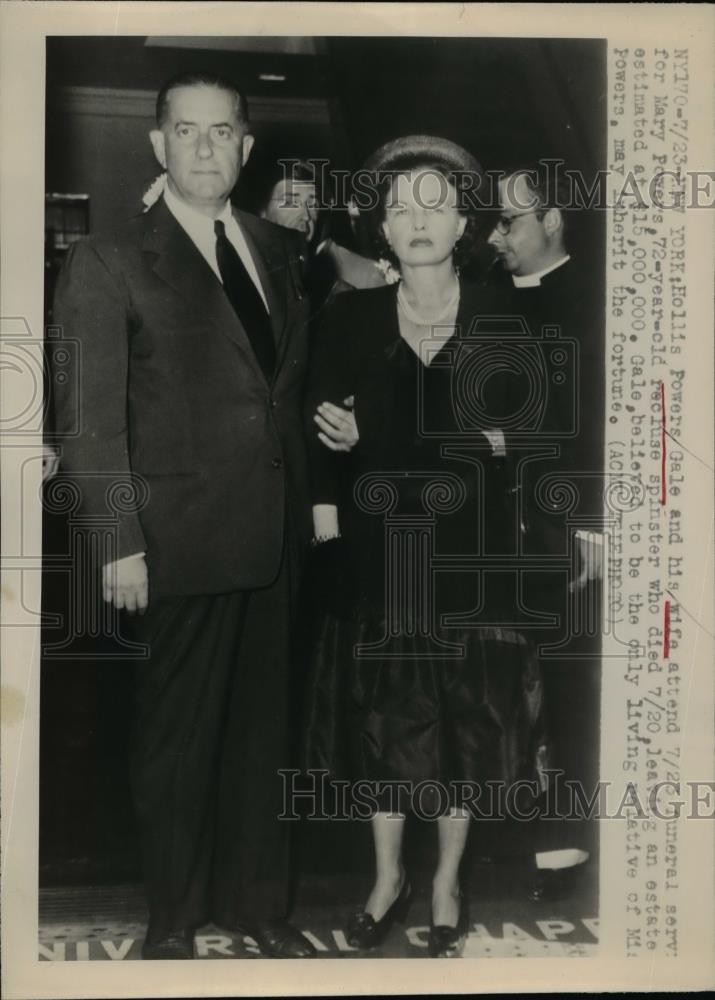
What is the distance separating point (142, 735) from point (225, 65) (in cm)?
125

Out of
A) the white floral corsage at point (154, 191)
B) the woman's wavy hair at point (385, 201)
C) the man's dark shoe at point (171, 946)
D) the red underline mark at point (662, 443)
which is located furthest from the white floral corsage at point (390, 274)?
the man's dark shoe at point (171, 946)

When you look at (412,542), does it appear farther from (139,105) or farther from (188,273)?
(139,105)

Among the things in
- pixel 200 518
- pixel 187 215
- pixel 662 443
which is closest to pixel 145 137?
pixel 187 215

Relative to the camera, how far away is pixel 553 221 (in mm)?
2098

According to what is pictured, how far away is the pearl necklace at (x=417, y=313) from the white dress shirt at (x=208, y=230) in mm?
251

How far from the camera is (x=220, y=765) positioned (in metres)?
2.06

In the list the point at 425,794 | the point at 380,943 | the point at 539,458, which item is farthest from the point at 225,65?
the point at 380,943

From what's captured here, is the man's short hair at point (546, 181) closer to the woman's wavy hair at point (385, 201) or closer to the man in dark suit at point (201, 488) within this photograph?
the woman's wavy hair at point (385, 201)

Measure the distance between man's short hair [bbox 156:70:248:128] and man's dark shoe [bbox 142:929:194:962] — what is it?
1499mm

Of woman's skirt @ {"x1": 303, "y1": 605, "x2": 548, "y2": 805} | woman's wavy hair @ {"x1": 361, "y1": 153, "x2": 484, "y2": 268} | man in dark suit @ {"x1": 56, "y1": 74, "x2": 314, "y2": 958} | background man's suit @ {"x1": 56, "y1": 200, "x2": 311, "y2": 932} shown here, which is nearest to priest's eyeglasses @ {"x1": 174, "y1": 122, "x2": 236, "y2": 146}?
man in dark suit @ {"x1": 56, "y1": 74, "x2": 314, "y2": 958}

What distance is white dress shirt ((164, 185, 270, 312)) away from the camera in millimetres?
2051

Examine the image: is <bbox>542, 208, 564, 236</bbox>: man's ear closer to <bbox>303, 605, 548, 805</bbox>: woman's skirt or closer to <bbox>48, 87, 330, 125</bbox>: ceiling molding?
<bbox>48, 87, 330, 125</bbox>: ceiling molding

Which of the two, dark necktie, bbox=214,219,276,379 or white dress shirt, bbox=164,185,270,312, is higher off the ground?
white dress shirt, bbox=164,185,270,312

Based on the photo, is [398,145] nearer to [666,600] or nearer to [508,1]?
[508,1]
